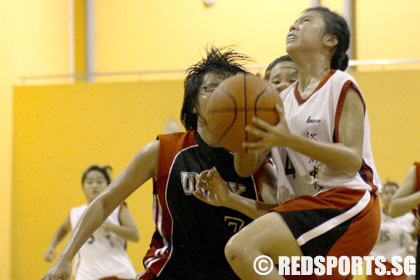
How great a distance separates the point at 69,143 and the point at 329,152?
7.77 m

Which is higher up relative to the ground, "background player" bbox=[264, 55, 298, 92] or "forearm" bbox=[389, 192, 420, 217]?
"background player" bbox=[264, 55, 298, 92]

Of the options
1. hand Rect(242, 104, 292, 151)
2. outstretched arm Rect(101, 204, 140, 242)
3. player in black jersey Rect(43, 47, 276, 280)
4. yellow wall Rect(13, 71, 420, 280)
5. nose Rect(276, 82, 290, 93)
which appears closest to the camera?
hand Rect(242, 104, 292, 151)

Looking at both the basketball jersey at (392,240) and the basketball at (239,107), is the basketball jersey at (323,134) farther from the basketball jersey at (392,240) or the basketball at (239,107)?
the basketball jersey at (392,240)

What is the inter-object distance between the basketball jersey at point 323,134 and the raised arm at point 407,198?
2.62 metres

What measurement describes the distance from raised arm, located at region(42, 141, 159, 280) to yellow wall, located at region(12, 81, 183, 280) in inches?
248

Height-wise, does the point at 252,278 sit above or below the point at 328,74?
below

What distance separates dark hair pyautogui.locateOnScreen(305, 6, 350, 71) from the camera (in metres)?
3.45

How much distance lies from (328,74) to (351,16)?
26.5 feet

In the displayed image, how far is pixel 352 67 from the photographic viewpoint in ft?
32.7

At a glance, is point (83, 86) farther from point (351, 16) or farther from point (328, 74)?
point (328, 74)

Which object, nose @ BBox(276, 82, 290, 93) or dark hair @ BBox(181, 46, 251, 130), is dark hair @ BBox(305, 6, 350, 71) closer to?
nose @ BBox(276, 82, 290, 93)

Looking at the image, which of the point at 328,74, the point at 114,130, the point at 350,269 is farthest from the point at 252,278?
the point at 114,130

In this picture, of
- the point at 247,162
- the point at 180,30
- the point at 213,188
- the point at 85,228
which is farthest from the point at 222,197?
the point at 180,30

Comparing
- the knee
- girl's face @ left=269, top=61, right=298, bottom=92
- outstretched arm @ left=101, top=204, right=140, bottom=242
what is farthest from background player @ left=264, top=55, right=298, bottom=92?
outstretched arm @ left=101, top=204, right=140, bottom=242
